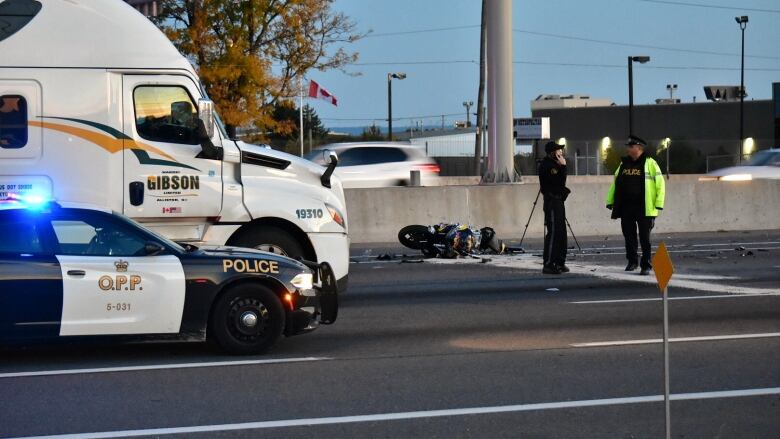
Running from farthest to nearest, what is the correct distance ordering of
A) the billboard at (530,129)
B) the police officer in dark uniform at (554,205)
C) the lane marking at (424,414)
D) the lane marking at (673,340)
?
the billboard at (530,129) < the police officer in dark uniform at (554,205) < the lane marking at (673,340) < the lane marking at (424,414)

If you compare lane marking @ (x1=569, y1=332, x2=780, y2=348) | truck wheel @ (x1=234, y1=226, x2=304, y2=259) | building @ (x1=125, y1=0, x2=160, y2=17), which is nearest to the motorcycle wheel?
truck wheel @ (x1=234, y1=226, x2=304, y2=259)

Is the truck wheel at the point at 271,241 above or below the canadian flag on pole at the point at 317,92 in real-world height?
below

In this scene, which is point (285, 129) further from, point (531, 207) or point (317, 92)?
point (531, 207)

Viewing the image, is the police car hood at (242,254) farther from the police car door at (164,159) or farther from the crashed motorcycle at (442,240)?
the crashed motorcycle at (442,240)

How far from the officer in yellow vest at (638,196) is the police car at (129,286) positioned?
22.5 ft

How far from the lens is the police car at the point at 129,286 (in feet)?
30.0

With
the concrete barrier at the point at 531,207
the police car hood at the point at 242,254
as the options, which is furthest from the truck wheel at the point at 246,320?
the concrete barrier at the point at 531,207

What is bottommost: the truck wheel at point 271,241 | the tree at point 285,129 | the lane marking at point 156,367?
the lane marking at point 156,367

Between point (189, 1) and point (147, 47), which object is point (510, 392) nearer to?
point (147, 47)

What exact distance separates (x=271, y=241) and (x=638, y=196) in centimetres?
553

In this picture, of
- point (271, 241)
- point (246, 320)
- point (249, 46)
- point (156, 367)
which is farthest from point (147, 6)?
point (156, 367)

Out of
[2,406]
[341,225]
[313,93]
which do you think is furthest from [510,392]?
[313,93]

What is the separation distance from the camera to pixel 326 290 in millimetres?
10195

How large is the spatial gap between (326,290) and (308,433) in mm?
3093
